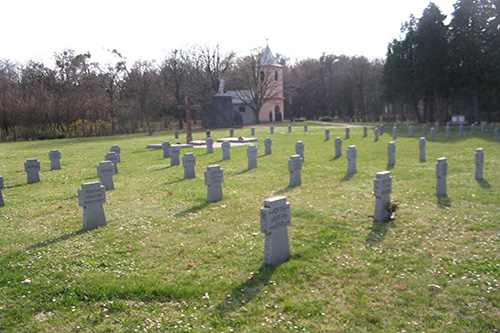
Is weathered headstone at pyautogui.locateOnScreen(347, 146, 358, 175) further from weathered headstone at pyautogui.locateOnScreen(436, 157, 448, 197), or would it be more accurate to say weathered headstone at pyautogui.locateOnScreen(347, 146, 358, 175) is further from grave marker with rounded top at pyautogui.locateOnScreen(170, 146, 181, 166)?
grave marker with rounded top at pyautogui.locateOnScreen(170, 146, 181, 166)

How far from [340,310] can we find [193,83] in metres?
55.5

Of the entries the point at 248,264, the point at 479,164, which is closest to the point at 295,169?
the point at 479,164

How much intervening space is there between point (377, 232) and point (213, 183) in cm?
406

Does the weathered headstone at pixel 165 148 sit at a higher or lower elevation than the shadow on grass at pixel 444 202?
higher

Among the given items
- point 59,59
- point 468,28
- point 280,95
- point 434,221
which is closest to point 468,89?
point 468,28

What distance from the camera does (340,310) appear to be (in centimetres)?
448

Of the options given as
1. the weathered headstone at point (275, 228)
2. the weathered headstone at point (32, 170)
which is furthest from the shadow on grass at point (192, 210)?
the weathered headstone at point (32, 170)

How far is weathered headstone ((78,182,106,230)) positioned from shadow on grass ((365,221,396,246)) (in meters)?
4.75

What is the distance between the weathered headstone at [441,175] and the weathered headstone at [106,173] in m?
8.25

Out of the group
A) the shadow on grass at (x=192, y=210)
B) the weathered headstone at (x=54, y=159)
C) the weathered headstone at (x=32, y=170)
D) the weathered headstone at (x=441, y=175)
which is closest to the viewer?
the shadow on grass at (x=192, y=210)

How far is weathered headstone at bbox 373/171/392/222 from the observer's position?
298 inches

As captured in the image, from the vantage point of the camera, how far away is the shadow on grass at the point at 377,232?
260 inches

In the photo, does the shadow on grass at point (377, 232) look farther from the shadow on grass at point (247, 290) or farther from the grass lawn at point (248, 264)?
the shadow on grass at point (247, 290)

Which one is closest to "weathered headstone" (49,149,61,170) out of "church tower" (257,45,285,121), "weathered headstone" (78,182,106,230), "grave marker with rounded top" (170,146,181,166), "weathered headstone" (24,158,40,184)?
"weathered headstone" (24,158,40,184)
